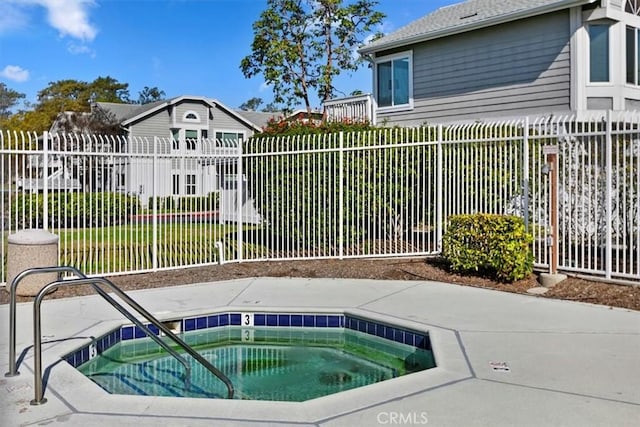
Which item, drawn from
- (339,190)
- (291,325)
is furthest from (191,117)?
(291,325)

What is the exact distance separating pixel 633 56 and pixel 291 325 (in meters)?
10.5

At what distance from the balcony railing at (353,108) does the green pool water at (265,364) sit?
1021 cm

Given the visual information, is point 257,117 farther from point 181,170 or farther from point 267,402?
point 267,402

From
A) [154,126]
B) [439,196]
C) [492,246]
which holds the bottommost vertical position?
[492,246]

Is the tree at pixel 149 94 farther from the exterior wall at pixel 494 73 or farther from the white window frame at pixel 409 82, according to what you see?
the exterior wall at pixel 494 73

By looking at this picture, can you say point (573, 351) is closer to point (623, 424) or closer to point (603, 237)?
point (623, 424)

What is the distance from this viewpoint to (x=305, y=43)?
2672 centimetres

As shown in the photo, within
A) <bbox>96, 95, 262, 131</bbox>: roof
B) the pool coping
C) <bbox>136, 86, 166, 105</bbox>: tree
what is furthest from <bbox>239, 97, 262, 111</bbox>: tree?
the pool coping

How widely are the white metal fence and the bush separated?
23.5 inches

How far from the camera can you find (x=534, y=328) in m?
6.07

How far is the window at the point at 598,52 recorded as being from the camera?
477 inches

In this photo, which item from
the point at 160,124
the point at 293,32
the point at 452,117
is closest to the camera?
the point at 452,117

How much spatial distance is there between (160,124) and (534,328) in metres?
29.2

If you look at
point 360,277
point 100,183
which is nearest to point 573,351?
point 360,277
